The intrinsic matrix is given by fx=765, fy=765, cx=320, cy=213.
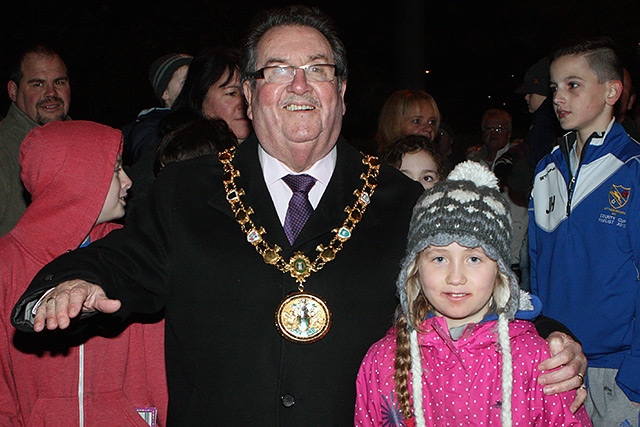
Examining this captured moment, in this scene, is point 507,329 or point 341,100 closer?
point 507,329

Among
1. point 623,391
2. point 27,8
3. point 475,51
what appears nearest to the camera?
point 623,391

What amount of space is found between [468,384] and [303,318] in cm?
76

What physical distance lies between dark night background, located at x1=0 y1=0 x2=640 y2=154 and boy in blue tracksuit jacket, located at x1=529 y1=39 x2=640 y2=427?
15.3 ft

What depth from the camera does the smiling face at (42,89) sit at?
6.47 m

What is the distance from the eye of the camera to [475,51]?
2431 cm

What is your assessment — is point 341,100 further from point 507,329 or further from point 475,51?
point 475,51

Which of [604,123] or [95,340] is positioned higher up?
[604,123]

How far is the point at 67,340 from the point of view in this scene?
143 inches

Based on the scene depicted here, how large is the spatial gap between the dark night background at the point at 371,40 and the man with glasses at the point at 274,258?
684 cm

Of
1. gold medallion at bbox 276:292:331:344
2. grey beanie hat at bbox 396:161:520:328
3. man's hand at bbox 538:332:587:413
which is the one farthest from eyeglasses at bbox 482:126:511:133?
gold medallion at bbox 276:292:331:344

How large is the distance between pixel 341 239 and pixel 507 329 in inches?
31.3

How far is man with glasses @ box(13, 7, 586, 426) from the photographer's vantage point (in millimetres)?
3152

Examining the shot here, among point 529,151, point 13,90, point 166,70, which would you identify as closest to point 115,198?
point 166,70

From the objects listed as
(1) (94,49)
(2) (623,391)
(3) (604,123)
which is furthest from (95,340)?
(1) (94,49)
